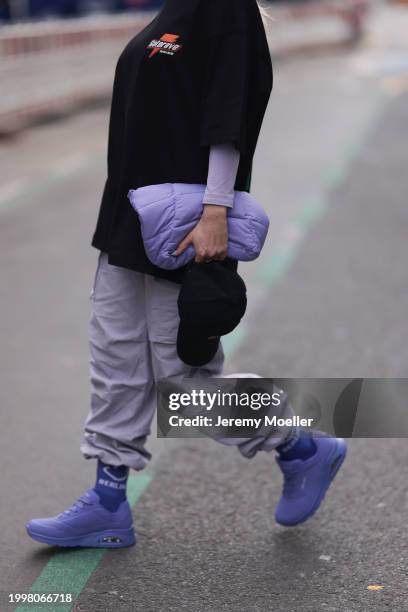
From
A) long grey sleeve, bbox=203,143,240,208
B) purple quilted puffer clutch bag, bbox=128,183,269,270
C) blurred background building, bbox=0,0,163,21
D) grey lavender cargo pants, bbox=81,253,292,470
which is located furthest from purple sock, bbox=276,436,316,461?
blurred background building, bbox=0,0,163,21

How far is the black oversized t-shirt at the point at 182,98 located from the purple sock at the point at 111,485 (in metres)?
0.64

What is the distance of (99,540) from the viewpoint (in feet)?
11.5

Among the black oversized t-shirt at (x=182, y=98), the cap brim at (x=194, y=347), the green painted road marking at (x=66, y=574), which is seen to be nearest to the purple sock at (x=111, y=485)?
the green painted road marking at (x=66, y=574)

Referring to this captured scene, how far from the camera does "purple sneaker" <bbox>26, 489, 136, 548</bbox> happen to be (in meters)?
3.46

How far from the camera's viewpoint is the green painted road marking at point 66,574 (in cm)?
310

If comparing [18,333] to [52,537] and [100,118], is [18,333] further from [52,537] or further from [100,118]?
[100,118]

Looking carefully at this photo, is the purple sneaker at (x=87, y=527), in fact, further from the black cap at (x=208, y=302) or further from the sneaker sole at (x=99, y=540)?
the black cap at (x=208, y=302)

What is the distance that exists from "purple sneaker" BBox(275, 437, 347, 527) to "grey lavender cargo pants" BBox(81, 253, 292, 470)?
18 centimetres

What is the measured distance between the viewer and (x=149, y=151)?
317cm

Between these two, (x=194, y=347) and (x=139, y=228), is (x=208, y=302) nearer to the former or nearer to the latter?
(x=194, y=347)

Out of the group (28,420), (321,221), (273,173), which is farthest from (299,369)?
Result: (273,173)

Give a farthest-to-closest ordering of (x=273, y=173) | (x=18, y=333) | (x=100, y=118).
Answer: (x=100, y=118)
(x=273, y=173)
(x=18, y=333)

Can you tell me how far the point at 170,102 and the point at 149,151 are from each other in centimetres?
15

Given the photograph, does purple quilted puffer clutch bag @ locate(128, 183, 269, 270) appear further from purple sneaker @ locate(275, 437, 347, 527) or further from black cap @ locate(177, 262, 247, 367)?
purple sneaker @ locate(275, 437, 347, 527)
